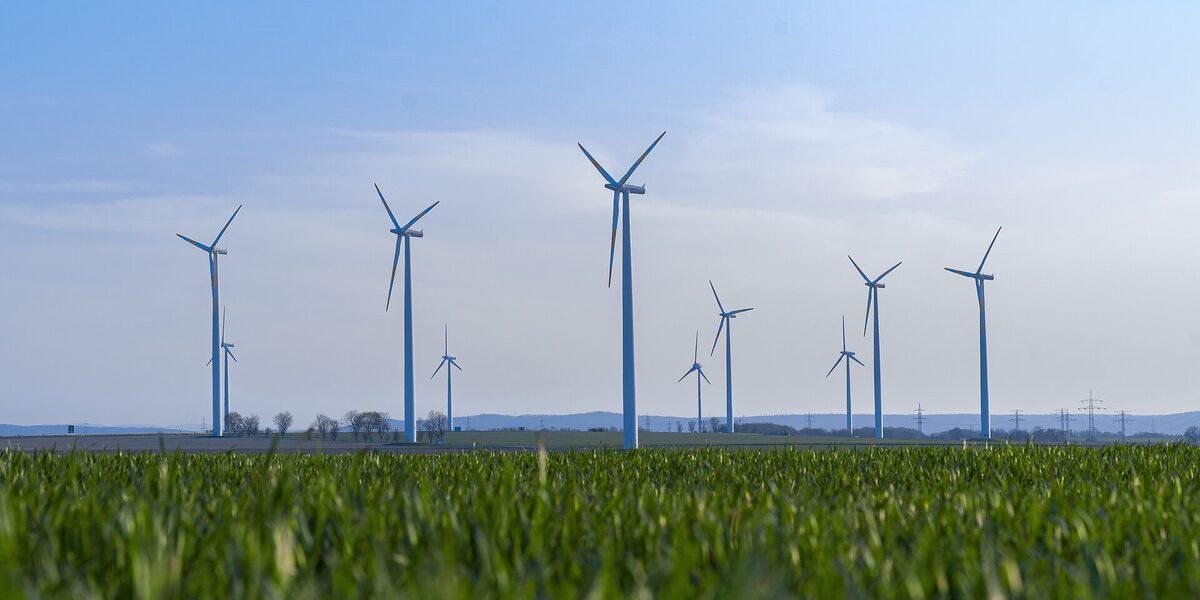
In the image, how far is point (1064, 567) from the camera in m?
6.83

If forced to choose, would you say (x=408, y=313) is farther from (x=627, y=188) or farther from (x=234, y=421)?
(x=234, y=421)

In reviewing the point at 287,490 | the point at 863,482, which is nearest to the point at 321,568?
the point at 287,490

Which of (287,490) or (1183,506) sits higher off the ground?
(287,490)

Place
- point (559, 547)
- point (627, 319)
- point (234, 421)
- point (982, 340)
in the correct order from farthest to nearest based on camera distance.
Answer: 1. point (234, 421)
2. point (982, 340)
3. point (627, 319)
4. point (559, 547)

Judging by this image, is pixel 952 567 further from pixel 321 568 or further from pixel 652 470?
pixel 652 470

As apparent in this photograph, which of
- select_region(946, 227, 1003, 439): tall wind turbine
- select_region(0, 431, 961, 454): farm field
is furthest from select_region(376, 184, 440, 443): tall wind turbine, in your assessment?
select_region(946, 227, 1003, 439): tall wind turbine

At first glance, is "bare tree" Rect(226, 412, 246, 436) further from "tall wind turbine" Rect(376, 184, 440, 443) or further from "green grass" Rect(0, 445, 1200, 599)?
"green grass" Rect(0, 445, 1200, 599)

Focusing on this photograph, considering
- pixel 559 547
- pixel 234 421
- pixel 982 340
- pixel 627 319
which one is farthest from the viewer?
pixel 234 421

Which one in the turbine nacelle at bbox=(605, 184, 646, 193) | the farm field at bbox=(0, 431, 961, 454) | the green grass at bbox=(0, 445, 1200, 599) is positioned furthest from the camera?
the turbine nacelle at bbox=(605, 184, 646, 193)

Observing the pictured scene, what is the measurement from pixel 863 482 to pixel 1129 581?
34.1 feet

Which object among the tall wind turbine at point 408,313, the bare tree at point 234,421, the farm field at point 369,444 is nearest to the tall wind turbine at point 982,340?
the farm field at point 369,444

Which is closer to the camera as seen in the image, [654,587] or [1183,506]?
[654,587]

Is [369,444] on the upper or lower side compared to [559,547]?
lower

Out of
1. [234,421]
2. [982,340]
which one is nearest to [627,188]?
[982,340]
